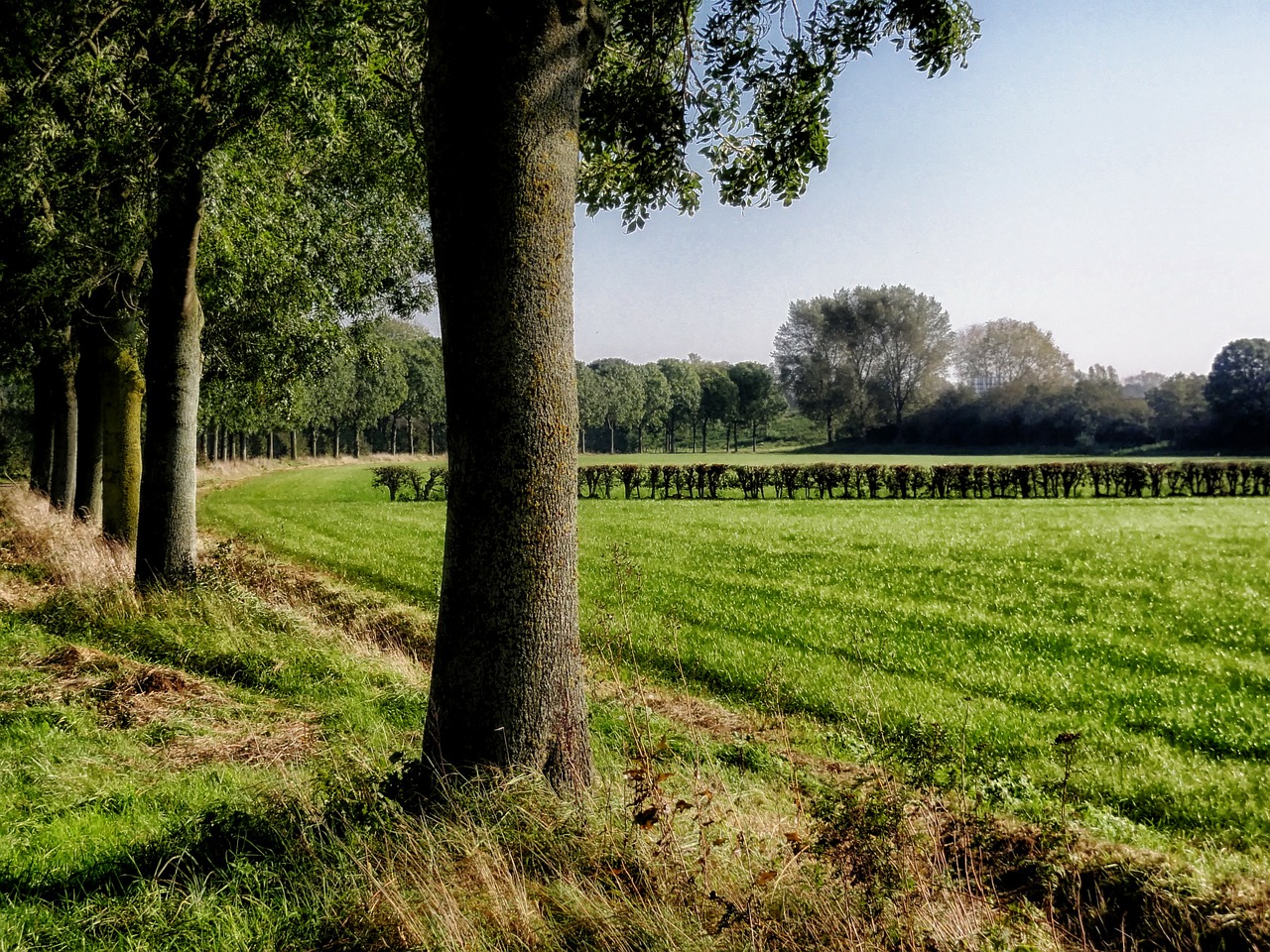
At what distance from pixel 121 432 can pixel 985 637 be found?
14135 millimetres

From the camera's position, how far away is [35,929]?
2979mm

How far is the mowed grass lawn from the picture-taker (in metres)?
5.57

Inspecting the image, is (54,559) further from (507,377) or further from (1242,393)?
(1242,393)

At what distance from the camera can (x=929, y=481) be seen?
117 ft

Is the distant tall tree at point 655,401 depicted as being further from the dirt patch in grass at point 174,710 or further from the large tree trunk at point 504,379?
the large tree trunk at point 504,379

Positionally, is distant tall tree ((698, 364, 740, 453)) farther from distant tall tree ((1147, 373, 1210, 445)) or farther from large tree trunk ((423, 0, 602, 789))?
large tree trunk ((423, 0, 602, 789))

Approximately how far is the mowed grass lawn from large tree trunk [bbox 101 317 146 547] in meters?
4.23

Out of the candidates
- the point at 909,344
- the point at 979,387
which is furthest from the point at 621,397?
the point at 979,387

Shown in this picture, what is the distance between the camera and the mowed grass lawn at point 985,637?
18.3 feet

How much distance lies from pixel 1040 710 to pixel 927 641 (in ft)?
7.92

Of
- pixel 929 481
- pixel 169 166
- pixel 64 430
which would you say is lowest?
pixel 929 481

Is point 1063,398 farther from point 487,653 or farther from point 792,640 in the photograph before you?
point 487,653

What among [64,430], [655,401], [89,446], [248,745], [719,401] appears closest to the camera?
[248,745]

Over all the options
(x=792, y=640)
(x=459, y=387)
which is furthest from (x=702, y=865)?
(x=792, y=640)
